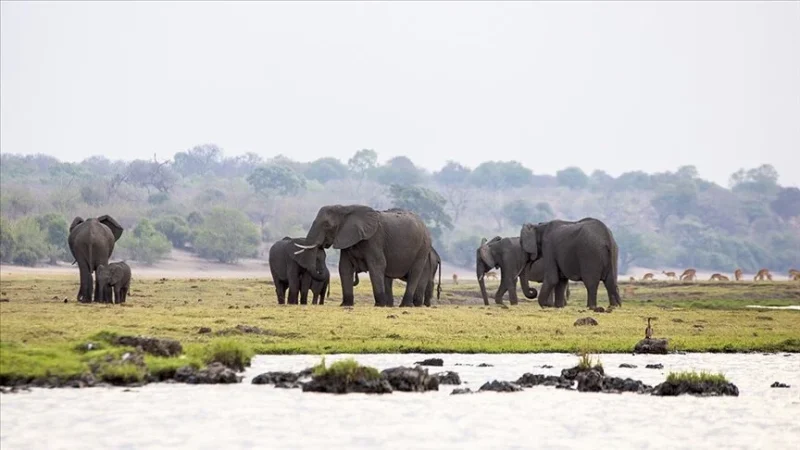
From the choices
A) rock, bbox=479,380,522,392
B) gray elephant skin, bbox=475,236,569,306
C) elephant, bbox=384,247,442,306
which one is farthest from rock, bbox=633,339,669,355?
gray elephant skin, bbox=475,236,569,306

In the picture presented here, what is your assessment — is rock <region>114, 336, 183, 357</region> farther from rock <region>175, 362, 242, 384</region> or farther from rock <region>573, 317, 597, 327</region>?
rock <region>573, 317, 597, 327</region>

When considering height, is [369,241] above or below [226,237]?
below

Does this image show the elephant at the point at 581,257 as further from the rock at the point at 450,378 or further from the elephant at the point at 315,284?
the rock at the point at 450,378

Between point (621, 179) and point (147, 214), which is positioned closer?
point (147, 214)

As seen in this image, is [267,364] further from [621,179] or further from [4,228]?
[621,179]

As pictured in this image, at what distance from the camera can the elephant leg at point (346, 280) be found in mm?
33375

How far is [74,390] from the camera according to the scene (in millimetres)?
17344

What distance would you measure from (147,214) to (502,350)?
323 ft

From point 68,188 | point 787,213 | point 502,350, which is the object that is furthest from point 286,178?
point 502,350

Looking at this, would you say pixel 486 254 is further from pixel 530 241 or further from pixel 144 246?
pixel 144 246

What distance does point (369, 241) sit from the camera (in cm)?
3391

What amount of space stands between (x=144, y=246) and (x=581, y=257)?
58.3 m

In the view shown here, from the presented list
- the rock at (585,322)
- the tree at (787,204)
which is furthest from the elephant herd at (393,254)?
the tree at (787,204)

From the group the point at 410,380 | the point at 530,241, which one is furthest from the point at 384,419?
the point at 530,241
